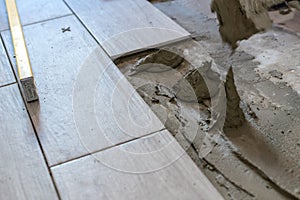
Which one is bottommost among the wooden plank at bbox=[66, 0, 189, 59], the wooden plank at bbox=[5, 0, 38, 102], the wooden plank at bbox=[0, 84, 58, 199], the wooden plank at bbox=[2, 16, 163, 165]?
the wooden plank at bbox=[0, 84, 58, 199]

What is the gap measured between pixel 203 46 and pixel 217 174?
92 cm

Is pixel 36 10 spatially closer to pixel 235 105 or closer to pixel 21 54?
pixel 21 54

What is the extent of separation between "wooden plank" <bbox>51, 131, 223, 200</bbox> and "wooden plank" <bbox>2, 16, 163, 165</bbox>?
0.07m

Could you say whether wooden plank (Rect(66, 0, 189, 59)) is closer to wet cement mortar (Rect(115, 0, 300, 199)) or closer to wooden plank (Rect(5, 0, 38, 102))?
wet cement mortar (Rect(115, 0, 300, 199))

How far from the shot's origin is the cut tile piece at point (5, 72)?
6.57 ft

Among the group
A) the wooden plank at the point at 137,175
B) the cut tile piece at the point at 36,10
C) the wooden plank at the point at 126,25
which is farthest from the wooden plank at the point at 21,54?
the wooden plank at the point at 137,175

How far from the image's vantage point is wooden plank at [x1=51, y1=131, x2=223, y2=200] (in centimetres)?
138

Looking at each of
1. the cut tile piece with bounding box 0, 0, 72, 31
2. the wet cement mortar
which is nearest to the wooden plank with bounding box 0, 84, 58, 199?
the wet cement mortar

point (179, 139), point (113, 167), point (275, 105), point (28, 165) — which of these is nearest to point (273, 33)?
point (275, 105)

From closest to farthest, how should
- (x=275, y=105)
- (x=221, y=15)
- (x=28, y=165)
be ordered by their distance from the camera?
(x=28, y=165) < (x=221, y=15) < (x=275, y=105)

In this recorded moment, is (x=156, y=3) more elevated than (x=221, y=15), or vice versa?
(x=221, y=15)

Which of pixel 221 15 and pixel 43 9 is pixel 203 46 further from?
pixel 43 9

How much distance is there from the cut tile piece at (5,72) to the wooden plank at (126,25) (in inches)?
19.5

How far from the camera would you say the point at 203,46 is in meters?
2.21
